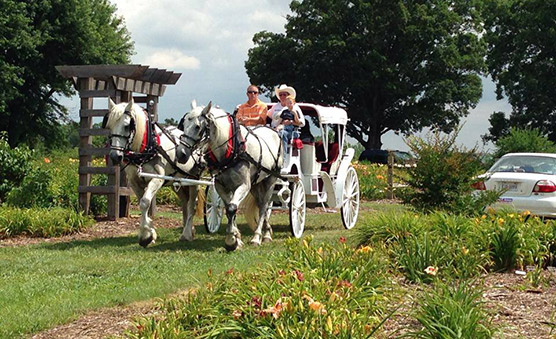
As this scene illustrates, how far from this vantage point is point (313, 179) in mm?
12398

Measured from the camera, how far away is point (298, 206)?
11.8 metres

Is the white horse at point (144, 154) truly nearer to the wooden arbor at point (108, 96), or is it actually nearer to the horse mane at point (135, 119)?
the horse mane at point (135, 119)

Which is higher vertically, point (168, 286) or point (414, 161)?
point (414, 161)

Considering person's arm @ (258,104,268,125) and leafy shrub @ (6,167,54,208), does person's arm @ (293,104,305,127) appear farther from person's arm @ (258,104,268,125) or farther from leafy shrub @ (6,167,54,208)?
leafy shrub @ (6,167,54,208)

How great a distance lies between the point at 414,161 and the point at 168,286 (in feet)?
16.7

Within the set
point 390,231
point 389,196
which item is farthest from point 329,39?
point 390,231

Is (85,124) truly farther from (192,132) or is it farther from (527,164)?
(527,164)

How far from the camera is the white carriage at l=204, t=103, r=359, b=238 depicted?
11594 mm

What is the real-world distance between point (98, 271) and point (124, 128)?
2.31 metres

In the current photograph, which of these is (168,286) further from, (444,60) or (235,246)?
(444,60)

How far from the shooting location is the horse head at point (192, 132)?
9402mm

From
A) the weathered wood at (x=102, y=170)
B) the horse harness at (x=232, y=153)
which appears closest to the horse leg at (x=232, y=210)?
the horse harness at (x=232, y=153)

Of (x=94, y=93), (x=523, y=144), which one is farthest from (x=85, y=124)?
(x=523, y=144)

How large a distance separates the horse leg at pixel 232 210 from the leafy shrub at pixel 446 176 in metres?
2.61
